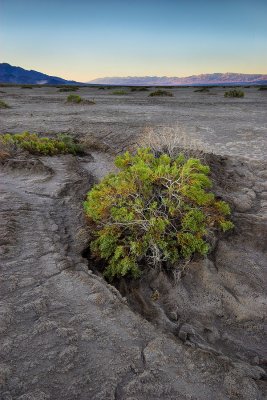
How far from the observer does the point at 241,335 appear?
355 centimetres

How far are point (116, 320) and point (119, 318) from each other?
0.13ft

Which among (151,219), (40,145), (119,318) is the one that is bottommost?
(119,318)

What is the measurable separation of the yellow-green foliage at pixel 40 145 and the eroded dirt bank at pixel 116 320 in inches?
101

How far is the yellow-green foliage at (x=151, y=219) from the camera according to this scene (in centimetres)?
405

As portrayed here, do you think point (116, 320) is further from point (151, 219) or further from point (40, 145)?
point (40, 145)

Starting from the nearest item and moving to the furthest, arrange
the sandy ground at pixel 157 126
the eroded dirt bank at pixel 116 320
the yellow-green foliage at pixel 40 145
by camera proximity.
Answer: the eroded dirt bank at pixel 116 320
the yellow-green foliage at pixel 40 145
the sandy ground at pixel 157 126

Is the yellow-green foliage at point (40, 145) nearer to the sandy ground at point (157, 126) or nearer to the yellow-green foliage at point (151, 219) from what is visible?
the sandy ground at point (157, 126)

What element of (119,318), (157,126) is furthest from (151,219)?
(157,126)

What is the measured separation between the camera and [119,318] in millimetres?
3139

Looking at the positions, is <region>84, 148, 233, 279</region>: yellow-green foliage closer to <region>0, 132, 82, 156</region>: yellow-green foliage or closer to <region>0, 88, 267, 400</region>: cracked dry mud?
<region>0, 88, 267, 400</region>: cracked dry mud

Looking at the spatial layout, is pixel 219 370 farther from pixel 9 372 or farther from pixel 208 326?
pixel 9 372

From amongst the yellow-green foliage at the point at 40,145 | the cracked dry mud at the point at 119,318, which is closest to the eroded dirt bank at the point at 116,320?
the cracked dry mud at the point at 119,318

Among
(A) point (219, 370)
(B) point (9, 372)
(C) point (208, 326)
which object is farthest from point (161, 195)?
(B) point (9, 372)

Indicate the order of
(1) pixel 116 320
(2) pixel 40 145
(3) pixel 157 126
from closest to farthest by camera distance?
(1) pixel 116 320 → (2) pixel 40 145 → (3) pixel 157 126
